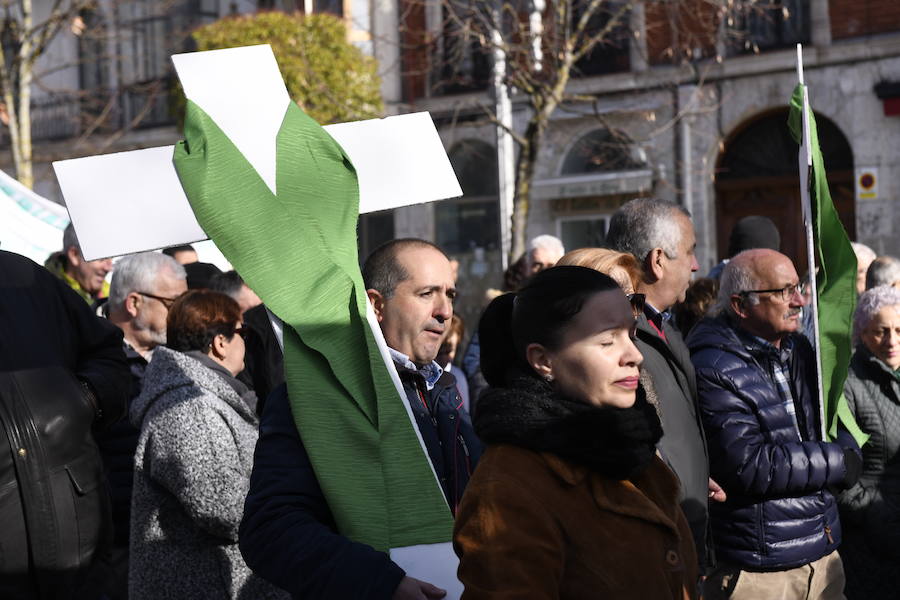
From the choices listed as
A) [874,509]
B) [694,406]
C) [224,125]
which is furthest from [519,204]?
[224,125]

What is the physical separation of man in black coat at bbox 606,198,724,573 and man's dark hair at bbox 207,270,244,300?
7.53 ft

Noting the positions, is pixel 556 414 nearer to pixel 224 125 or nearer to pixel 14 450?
pixel 224 125

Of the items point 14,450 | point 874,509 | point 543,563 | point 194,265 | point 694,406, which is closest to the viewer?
point 543,563

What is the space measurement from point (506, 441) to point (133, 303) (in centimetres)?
319

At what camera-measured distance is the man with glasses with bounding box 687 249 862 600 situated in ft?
13.5

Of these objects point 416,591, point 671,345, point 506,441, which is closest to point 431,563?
point 416,591

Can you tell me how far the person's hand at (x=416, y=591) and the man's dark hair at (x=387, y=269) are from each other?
84cm

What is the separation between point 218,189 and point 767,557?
7.78 feet

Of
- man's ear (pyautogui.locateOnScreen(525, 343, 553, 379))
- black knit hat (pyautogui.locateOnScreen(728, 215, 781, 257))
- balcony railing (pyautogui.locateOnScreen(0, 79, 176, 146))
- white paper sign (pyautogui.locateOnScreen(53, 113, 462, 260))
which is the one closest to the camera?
man's ear (pyautogui.locateOnScreen(525, 343, 553, 379))

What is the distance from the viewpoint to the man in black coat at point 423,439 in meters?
2.63

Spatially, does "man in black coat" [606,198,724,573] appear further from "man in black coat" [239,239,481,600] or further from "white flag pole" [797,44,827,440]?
"man in black coat" [239,239,481,600]

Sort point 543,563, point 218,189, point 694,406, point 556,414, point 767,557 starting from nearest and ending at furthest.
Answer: point 543,563 < point 556,414 < point 218,189 < point 694,406 < point 767,557

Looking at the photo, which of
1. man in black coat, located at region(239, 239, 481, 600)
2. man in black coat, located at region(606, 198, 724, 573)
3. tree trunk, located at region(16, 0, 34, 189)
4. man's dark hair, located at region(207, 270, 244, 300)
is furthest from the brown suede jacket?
tree trunk, located at region(16, 0, 34, 189)

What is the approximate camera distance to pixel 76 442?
3.52 meters
